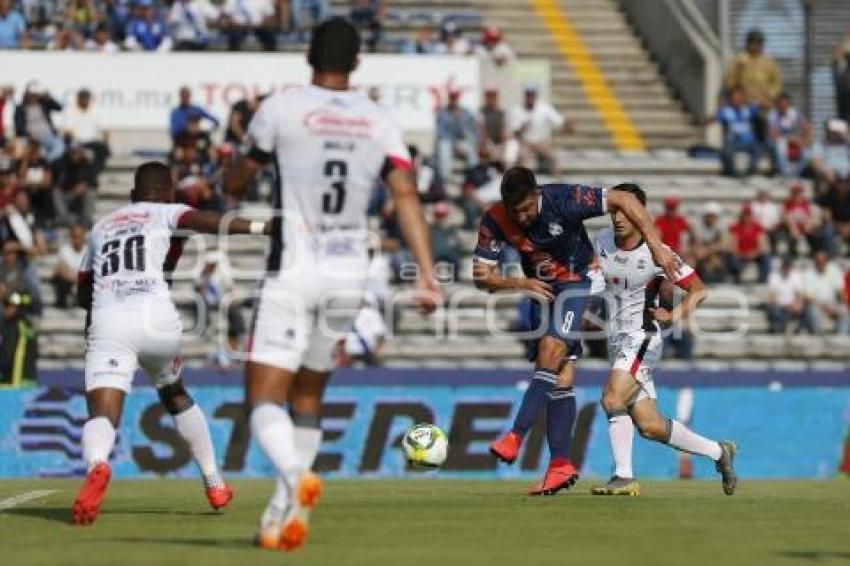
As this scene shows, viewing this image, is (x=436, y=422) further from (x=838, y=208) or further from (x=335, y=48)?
(x=335, y=48)

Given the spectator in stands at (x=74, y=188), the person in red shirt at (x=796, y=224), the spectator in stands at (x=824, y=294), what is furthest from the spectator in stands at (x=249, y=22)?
the spectator in stands at (x=824, y=294)

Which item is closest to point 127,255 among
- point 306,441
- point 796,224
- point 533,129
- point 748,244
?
point 306,441

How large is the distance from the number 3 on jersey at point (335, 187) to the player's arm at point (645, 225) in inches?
165

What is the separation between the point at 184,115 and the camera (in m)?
32.0

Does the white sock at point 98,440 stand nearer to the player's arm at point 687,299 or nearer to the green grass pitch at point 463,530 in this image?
the green grass pitch at point 463,530

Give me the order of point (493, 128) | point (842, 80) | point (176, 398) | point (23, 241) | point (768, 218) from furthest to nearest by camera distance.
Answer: point (842, 80) < point (493, 128) < point (768, 218) < point (23, 241) < point (176, 398)

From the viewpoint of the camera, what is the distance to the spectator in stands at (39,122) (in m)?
31.6

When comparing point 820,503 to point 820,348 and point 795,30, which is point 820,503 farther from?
point 795,30

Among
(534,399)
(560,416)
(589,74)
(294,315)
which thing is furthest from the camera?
(589,74)

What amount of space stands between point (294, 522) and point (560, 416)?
19.9 ft

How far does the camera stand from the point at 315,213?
11.2m

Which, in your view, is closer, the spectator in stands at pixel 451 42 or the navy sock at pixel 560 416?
the navy sock at pixel 560 416

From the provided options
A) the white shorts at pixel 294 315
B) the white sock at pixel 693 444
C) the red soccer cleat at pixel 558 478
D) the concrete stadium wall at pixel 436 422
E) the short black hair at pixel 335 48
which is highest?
the short black hair at pixel 335 48

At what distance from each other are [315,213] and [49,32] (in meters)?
23.5
